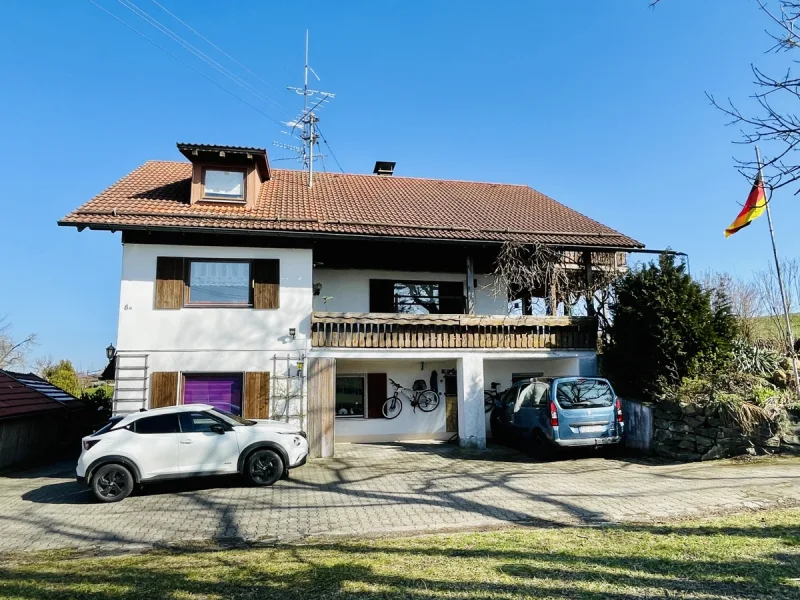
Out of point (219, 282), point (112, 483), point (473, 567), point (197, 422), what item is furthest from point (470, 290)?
point (473, 567)

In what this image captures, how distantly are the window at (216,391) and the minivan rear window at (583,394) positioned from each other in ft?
24.8

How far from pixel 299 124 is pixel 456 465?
13491 mm

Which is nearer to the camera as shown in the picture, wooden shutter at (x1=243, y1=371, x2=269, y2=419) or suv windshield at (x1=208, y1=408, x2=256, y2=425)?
suv windshield at (x1=208, y1=408, x2=256, y2=425)

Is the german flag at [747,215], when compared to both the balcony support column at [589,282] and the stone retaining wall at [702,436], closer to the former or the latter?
the balcony support column at [589,282]

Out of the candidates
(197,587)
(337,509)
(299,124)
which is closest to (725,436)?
(337,509)

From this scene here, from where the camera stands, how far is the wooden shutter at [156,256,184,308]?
1255cm

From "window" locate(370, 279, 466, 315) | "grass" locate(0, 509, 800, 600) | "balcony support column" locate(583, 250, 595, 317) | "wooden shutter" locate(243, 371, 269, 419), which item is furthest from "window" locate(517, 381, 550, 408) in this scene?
"wooden shutter" locate(243, 371, 269, 419)

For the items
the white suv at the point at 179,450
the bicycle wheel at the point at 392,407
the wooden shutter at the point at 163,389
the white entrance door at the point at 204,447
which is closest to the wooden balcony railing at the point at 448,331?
the bicycle wheel at the point at 392,407

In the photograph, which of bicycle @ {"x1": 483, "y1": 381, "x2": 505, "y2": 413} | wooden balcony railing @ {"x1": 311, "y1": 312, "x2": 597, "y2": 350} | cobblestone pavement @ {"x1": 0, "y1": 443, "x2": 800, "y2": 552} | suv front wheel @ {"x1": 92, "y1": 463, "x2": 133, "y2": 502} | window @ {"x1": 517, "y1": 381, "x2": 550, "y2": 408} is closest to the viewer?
cobblestone pavement @ {"x1": 0, "y1": 443, "x2": 800, "y2": 552}

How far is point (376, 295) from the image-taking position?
15555 mm

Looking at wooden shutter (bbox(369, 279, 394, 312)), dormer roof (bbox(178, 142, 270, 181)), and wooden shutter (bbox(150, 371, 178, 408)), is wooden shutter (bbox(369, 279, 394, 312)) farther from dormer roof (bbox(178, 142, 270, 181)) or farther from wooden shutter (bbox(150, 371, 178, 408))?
wooden shutter (bbox(150, 371, 178, 408))

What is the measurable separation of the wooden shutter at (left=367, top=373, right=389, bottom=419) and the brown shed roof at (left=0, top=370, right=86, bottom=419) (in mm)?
9090

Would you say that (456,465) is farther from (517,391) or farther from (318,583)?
(318,583)

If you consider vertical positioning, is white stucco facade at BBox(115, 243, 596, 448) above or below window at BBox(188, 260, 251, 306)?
below
